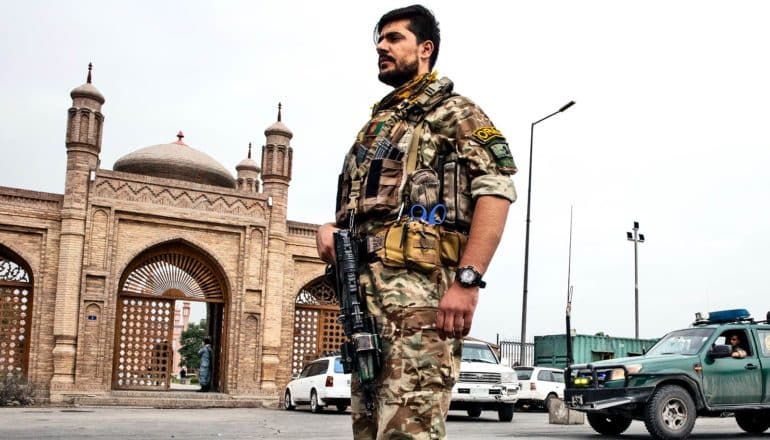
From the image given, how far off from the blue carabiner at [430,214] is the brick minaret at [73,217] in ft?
66.9

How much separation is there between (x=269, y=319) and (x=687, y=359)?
15.5m

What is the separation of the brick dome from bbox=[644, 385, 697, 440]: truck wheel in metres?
17.8

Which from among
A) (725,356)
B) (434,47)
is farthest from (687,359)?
(434,47)

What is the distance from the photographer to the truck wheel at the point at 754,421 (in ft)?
42.4

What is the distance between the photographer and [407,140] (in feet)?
11.4

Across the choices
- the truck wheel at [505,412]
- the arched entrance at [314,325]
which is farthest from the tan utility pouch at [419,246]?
the arched entrance at [314,325]

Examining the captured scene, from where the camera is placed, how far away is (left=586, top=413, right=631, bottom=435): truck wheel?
1255cm

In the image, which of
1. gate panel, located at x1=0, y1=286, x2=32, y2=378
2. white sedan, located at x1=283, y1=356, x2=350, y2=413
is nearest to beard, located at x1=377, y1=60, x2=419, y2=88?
white sedan, located at x1=283, y1=356, x2=350, y2=413

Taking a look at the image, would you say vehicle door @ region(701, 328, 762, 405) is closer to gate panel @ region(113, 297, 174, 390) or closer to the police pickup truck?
the police pickup truck

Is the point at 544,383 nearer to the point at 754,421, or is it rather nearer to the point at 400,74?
the point at 754,421

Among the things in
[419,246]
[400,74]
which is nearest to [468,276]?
[419,246]

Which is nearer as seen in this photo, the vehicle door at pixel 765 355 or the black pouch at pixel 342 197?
the black pouch at pixel 342 197

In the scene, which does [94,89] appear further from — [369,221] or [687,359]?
[369,221]

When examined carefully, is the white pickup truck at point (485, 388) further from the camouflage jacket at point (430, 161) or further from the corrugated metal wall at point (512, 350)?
the corrugated metal wall at point (512, 350)
